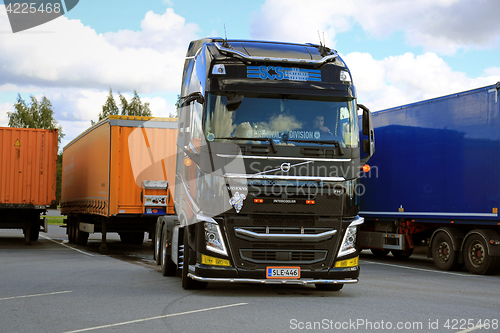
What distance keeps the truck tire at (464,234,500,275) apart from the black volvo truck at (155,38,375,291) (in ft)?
17.3

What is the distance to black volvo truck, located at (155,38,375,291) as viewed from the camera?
8453mm

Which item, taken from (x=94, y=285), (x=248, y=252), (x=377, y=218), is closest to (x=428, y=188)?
(x=377, y=218)

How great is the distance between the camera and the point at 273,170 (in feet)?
27.8

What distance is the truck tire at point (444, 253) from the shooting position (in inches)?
545

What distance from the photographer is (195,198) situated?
29.5ft

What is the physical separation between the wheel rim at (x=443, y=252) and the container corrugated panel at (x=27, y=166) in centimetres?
1207

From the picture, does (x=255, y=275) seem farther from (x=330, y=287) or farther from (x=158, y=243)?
(x=158, y=243)

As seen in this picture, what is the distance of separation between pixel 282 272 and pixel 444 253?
7.16m

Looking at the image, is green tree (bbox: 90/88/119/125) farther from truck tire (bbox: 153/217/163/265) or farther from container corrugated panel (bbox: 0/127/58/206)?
truck tire (bbox: 153/217/163/265)

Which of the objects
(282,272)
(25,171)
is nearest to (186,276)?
(282,272)

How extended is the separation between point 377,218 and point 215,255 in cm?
923

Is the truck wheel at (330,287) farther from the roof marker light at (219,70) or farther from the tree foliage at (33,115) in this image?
the tree foliage at (33,115)

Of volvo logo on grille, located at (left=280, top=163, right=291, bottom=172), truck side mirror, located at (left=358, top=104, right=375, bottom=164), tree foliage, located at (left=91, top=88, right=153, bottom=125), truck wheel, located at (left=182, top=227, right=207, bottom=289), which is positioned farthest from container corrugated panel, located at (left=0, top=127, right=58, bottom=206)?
tree foliage, located at (left=91, top=88, right=153, bottom=125)

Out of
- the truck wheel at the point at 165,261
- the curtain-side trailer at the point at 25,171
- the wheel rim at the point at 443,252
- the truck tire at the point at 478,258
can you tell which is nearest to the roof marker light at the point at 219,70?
the truck wheel at the point at 165,261
